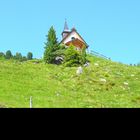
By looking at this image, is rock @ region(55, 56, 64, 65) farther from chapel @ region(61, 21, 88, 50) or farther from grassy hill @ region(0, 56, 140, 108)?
chapel @ region(61, 21, 88, 50)

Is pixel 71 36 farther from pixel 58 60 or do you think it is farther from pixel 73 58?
pixel 73 58

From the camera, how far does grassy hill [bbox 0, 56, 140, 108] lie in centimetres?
2639

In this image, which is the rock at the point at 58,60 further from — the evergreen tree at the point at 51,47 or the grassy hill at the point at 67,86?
the grassy hill at the point at 67,86

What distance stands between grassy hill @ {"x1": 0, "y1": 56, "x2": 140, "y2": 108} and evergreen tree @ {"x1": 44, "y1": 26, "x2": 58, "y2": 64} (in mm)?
1406

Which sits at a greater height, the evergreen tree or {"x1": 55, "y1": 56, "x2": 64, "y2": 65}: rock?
the evergreen tree

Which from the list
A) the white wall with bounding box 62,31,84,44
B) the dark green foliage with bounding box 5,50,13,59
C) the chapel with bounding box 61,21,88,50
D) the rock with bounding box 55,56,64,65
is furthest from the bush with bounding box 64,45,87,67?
the white wall with bounding box 62,31,84,44

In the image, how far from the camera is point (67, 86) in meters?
32.8

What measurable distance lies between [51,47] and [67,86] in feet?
48.6

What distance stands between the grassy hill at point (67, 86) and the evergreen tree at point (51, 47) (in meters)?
1.41

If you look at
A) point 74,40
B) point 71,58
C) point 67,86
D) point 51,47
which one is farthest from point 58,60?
point 67,86

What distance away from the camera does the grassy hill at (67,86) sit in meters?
26.4

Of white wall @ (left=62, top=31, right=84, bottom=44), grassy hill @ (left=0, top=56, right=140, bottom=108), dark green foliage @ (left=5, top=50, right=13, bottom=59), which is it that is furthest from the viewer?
white wall @ (left=62, top=31, right=84, bottom=44)
